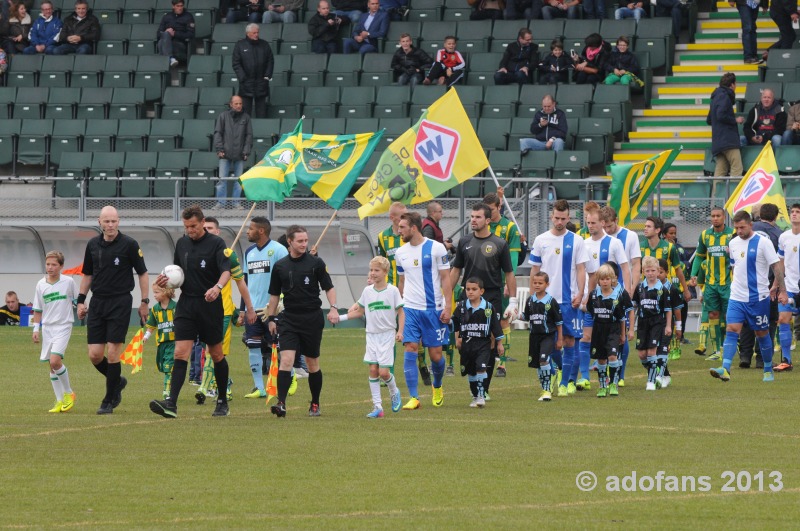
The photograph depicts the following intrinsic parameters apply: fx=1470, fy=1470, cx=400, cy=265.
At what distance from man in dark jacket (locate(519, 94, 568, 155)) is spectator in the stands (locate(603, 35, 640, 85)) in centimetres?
264

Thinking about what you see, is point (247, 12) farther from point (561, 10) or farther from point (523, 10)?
point (561, 10)

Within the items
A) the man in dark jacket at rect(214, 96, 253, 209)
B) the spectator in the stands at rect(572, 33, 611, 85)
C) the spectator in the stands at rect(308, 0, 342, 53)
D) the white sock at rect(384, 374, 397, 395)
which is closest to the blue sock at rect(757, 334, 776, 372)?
the white sock at rect(384, 374, 397, 395)

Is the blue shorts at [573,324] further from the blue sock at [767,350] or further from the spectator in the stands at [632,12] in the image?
the spectator in the stands at [632,12]

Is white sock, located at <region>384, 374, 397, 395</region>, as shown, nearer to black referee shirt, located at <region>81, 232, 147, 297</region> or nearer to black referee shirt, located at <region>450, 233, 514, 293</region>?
black referee shirt, located at <region>450, 233, 514, 293</region>

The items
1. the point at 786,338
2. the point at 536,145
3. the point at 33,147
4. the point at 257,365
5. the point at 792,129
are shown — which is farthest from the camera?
the point at 33,147

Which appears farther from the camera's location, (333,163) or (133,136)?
(133,136)

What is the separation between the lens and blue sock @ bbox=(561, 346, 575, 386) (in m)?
16.4

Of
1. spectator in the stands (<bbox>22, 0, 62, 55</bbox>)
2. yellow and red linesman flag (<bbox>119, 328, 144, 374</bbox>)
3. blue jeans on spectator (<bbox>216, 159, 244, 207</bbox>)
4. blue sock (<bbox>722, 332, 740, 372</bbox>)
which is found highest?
spectator in the stands (<bbox>22, 0, 62, 55</bbox>)

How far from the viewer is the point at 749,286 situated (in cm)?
1783

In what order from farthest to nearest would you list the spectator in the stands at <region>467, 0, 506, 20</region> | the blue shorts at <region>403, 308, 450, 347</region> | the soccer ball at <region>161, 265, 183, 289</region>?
the spectator in the stands at <region>467, 0, 506, 20</region>, the blue shorts at <region>403, 308, 450, 347</region>, the soccer ball at <region>161, 265, 183, 289</region>

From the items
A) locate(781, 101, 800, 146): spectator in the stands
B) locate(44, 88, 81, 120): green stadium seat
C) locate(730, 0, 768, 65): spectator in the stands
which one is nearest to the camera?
locate(781, 101, 800, 146): spectator in the stands

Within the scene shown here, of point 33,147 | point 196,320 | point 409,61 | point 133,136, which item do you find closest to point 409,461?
point 196,320

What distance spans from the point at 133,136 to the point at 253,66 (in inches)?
120

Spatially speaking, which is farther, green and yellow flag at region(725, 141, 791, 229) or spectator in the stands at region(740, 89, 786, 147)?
spectator in the stands at region(740, 89, 786, 147)
